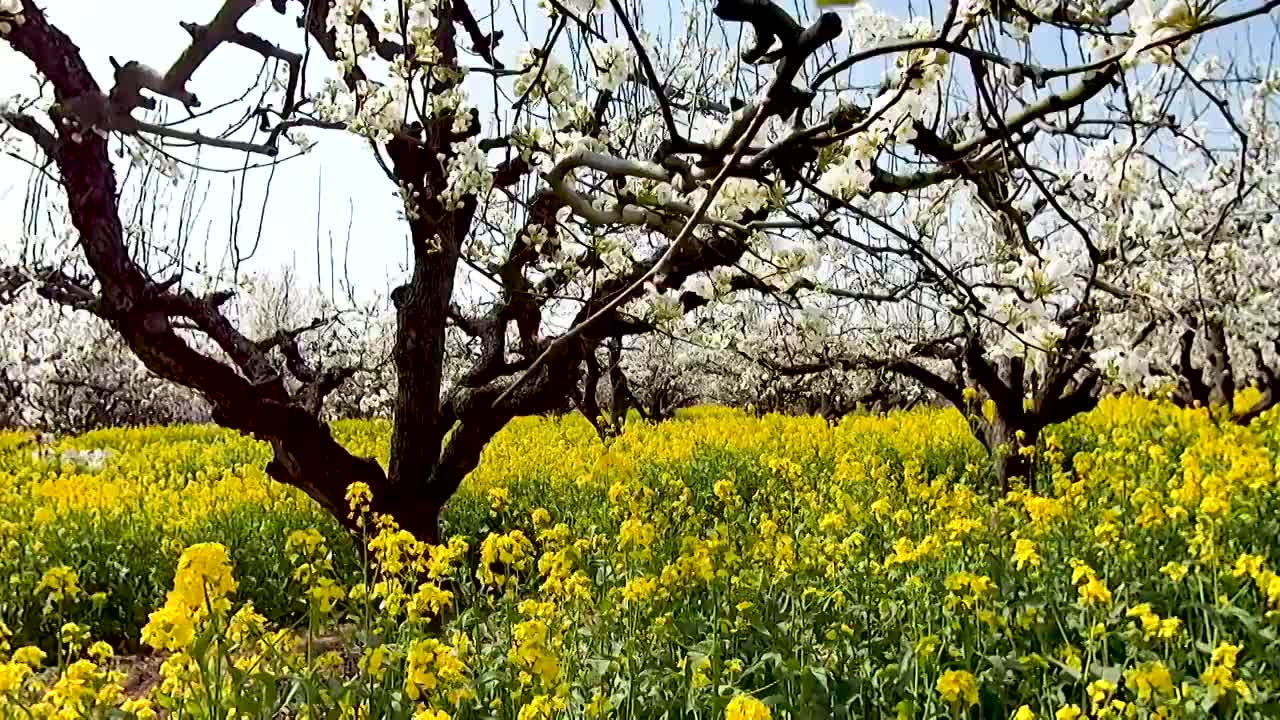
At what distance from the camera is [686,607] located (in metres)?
3.99

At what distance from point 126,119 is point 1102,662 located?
12.0 feet

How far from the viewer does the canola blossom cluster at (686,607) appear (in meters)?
2.68

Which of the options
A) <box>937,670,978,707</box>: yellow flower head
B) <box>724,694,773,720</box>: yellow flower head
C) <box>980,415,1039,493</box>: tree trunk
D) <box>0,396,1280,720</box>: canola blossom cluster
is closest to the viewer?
<box>724,694,773,720</box>: yellow flower head

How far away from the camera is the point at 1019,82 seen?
87.0 inches

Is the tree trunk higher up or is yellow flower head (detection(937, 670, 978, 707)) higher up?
the tree trunk

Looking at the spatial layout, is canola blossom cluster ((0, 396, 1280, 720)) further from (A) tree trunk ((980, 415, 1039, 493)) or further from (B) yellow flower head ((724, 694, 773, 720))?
(A) tree trunk ((980, 415, 1039, 493))

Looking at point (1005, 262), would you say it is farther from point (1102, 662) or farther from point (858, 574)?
point (1102, 662)

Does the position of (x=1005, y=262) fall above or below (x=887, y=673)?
above

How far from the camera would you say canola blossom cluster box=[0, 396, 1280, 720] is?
2.68 metres

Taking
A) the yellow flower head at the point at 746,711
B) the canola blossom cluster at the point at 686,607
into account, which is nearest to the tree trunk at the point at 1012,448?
the canola blossom cluster at the point at 686,607

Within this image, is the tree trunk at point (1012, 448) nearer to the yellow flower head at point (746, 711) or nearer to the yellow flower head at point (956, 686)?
the yellow flower head at point (956, 686)

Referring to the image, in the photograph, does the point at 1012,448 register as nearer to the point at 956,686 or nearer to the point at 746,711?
the point at 956,686

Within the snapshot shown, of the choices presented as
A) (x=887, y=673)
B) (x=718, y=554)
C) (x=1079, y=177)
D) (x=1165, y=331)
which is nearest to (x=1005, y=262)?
(x=1079, y=177)

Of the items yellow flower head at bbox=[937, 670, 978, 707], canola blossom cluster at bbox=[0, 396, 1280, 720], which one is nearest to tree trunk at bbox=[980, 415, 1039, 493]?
canola blossom cluster at bbox=[0, 396, 1280, 720]
